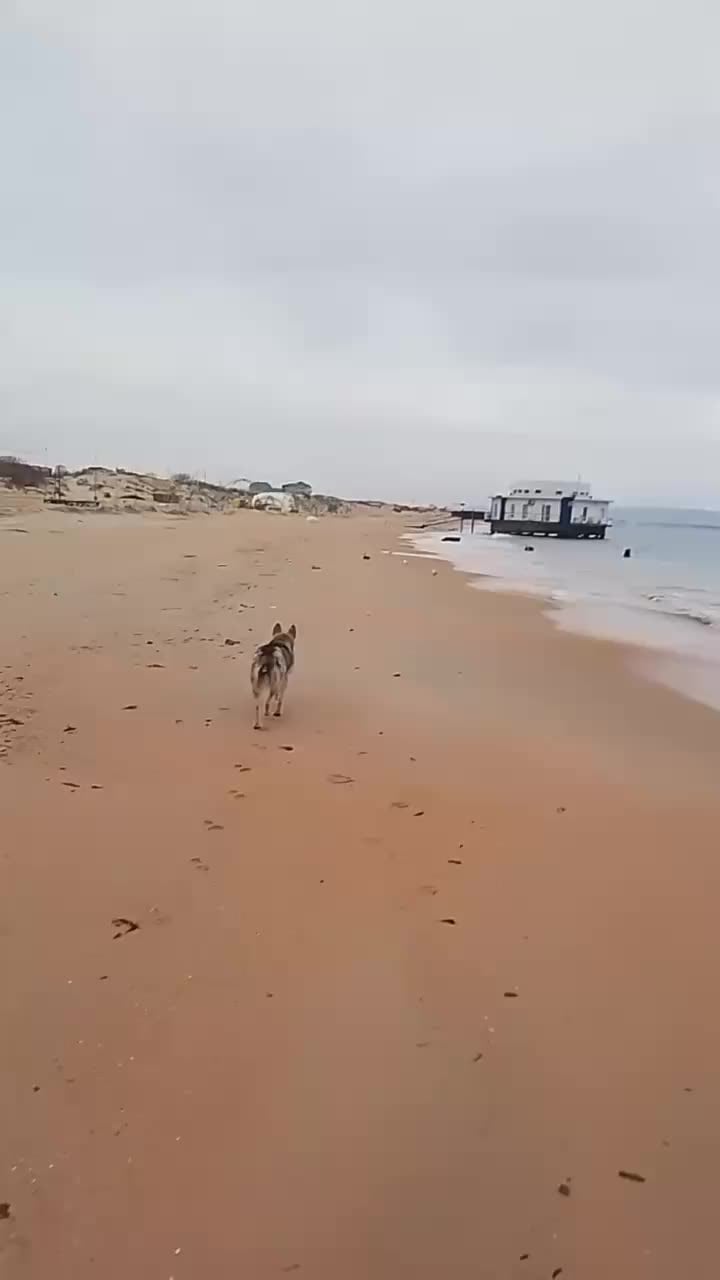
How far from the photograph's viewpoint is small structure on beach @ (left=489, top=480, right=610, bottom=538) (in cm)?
8312

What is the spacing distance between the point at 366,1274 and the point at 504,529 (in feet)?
277

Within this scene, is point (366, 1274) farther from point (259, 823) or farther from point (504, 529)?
point (504, 529)

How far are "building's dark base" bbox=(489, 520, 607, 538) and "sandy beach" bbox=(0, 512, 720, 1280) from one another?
78.8 metres

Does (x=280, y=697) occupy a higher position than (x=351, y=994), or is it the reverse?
(x=280, y=697)

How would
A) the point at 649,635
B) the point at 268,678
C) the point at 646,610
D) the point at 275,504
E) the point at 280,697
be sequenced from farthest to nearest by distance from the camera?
the point at 275,504
the point at 646,610
the point at 649,635
the point at 280,697
the point at 268,678

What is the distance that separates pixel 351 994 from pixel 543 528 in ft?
272

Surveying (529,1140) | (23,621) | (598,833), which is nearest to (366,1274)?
(529,1140)

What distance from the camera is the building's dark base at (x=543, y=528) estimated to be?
83.1m

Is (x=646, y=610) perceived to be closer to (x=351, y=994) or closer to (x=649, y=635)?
(x=649, y=635)

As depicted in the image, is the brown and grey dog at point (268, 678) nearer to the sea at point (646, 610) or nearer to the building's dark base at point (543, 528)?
the sea at point (646, 610)

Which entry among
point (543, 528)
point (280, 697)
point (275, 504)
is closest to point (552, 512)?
point (543, 528)

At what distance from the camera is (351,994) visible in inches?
119

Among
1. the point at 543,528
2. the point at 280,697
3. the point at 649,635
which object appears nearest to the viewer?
the point at 280,697

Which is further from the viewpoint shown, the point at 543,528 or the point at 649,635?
the point at 543,528
